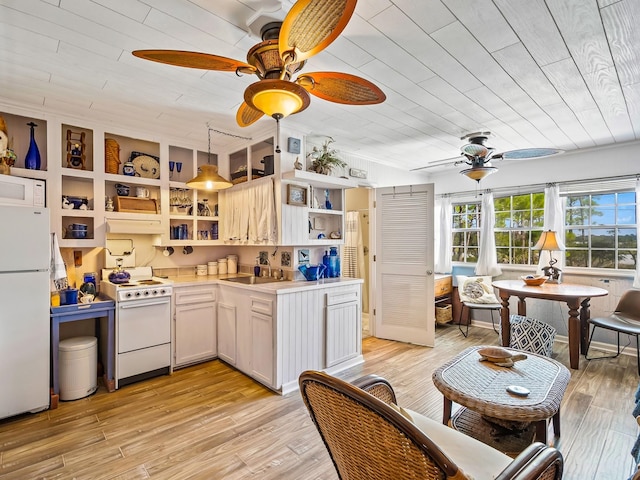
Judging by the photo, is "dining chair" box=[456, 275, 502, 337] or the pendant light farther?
"dining chair" box=[456, 275, 502, 337]

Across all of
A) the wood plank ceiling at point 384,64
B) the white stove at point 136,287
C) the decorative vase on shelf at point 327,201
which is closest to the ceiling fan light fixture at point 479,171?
the wood plank ceiling at point 384,64

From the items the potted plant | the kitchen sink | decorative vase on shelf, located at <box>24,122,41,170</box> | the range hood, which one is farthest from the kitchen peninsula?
decorative vase on shelf, located at <box>24,122,41,170</box>

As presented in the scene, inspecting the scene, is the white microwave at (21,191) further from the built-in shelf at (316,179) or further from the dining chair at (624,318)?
the dining chair at (624,318)

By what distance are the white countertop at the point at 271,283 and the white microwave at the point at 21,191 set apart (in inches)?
53.3

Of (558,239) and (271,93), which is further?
(558,239)

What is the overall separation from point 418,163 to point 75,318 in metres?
4.73

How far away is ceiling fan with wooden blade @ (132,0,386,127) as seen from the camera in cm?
120

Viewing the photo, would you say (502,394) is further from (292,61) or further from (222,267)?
(222,267)

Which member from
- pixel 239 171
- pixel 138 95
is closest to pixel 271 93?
pixel 138 95

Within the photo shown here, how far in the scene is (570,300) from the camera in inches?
138

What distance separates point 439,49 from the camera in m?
2.06

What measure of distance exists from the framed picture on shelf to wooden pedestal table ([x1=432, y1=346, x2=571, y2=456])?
6.81 ft

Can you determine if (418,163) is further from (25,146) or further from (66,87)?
(25,146)

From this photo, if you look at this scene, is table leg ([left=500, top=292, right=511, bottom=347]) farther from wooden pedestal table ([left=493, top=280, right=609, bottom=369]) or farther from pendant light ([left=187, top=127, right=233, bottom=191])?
pendant light ([left=187, top=127, right=233, bottom=191])
